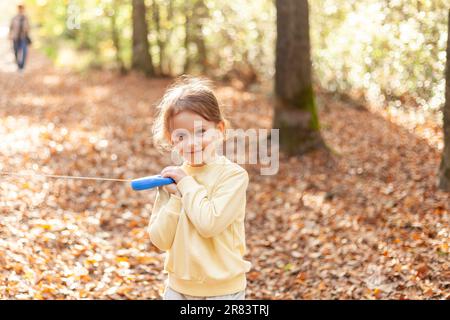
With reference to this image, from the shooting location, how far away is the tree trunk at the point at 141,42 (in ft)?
60.6

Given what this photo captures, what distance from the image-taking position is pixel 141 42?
1894 centimetres

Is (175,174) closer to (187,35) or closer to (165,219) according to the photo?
(165,219)

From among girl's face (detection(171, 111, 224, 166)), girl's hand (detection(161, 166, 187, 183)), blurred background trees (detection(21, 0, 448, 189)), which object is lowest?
girl's hand (detection(161, 166, 187, 183))

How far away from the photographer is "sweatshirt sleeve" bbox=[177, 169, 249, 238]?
290 centimetres

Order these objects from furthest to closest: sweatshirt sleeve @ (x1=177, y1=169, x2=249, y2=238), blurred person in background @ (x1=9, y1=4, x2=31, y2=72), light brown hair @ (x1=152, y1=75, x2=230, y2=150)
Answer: blurred person in background @ (x1=9, y1=4, x2=31, y2=72) → light brown hair @ (x1=152, y1=75, x2=230, y2=150) → sweatshirt sleeve @ (x1=177, y1=169, x2=249, y2=238)

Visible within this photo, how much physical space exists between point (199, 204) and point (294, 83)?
24.8 feet

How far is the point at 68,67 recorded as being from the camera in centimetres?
2567

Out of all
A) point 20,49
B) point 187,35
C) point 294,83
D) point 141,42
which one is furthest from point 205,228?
point 20,49

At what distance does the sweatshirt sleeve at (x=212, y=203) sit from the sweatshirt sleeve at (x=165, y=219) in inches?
2.9

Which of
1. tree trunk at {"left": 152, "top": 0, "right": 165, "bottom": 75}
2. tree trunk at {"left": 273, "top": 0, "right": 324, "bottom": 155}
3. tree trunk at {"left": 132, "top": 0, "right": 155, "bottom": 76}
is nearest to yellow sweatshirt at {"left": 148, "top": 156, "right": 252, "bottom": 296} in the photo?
tree trunk at {"left": 273, "top": 0, "right": 324, "bottom": 155}

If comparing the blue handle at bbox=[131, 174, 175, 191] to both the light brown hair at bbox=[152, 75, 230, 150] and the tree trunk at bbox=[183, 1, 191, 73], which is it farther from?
the tree trunk at bbox=[183, 1, 191, 73]

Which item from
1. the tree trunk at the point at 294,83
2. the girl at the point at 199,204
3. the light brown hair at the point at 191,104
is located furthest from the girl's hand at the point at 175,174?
the tree trunk at the point at 294,83
